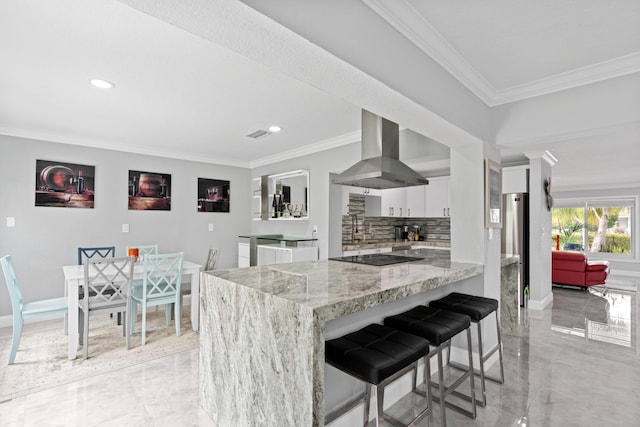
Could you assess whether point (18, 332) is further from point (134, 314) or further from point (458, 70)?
point (458, 70)

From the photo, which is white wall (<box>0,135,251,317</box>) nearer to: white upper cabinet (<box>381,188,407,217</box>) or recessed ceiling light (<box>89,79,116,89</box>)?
recessed ceiling light (<box>89,79,116,89</box>)

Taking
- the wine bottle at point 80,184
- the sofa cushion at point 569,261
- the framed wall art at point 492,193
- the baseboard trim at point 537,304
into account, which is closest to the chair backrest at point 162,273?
the wine bottle at point 80,184

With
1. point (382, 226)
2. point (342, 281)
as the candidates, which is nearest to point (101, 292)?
point (342, 281)

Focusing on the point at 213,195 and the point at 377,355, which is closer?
the point at 377,355

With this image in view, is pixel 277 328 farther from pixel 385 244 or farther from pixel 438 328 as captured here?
pixel 385 244

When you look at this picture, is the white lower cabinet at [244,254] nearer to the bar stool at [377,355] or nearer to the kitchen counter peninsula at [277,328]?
the kitchen counter peninsula at [277,328]

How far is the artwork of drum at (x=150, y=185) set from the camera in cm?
491

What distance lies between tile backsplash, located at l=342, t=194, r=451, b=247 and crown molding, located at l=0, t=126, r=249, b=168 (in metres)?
2.23

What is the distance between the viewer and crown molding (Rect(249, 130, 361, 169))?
4.13 m

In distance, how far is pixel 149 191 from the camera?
4.99 m

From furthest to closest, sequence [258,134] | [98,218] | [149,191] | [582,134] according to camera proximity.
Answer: [149,191] < [98,218] < [258,134] < [582,134]

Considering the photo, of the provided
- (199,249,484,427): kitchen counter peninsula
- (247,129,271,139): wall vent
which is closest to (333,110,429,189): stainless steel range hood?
(199,249,484,427): kitchen counter peninsula

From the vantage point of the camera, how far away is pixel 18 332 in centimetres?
286

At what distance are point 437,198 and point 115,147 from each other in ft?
17.6
